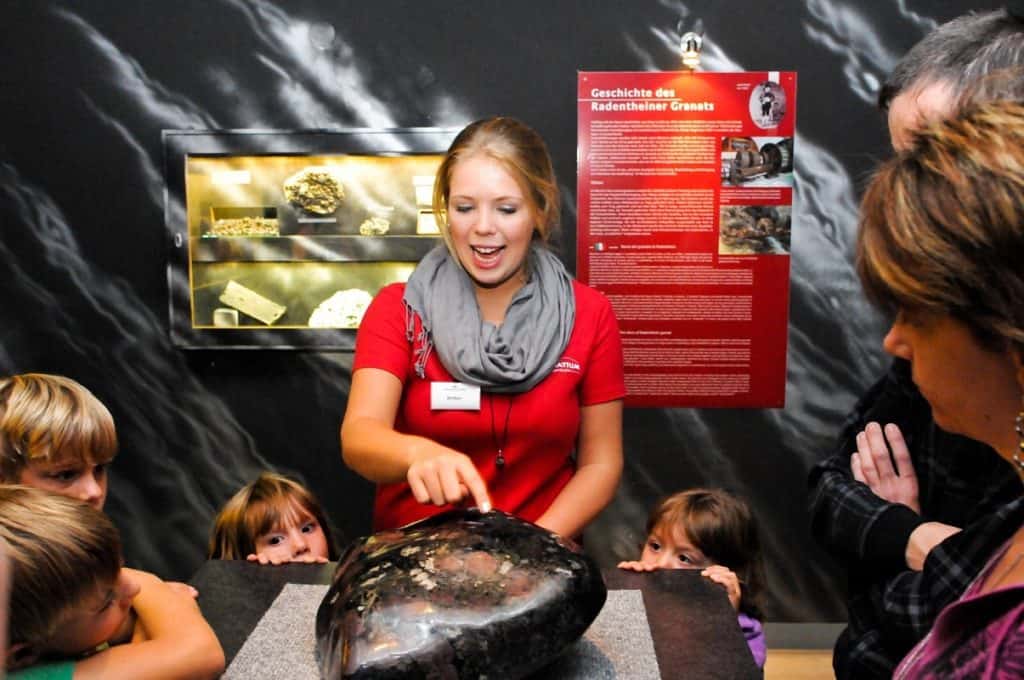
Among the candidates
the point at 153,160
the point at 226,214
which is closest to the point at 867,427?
the point at 226,214

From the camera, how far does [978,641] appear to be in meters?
0.86

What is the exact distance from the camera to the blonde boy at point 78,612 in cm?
122

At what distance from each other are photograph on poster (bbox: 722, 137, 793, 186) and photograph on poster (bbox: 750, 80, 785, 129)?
64 millimetres

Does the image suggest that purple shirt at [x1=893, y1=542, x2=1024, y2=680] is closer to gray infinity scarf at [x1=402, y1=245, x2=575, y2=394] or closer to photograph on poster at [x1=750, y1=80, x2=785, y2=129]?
gray infinity scarf at [x1=402, y1=245, x2=575, y2=394]

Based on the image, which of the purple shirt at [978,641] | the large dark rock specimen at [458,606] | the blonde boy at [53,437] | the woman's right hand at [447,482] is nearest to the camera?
the purple shirt at [978,641]

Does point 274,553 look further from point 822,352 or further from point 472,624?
point 822,352

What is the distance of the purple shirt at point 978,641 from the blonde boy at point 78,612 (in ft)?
2.85

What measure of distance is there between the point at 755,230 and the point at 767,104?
1.57 ft

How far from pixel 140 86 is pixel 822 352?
2.85 m

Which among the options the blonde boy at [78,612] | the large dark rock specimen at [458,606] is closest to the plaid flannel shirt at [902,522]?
the large dark rock specimen at [458,606]

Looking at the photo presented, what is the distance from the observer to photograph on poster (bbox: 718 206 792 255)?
3.74m

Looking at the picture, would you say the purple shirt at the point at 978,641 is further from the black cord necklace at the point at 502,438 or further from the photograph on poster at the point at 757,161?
the photograph on poster at the point at 757,161

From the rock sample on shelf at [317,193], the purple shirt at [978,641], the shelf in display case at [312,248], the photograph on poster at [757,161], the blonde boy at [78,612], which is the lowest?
the blonde boy at [78,612]

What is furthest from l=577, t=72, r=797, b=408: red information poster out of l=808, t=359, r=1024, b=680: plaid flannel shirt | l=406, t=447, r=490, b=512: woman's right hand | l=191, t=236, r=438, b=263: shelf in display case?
l=406, t=447, r=490, b=512: woman's right hand
